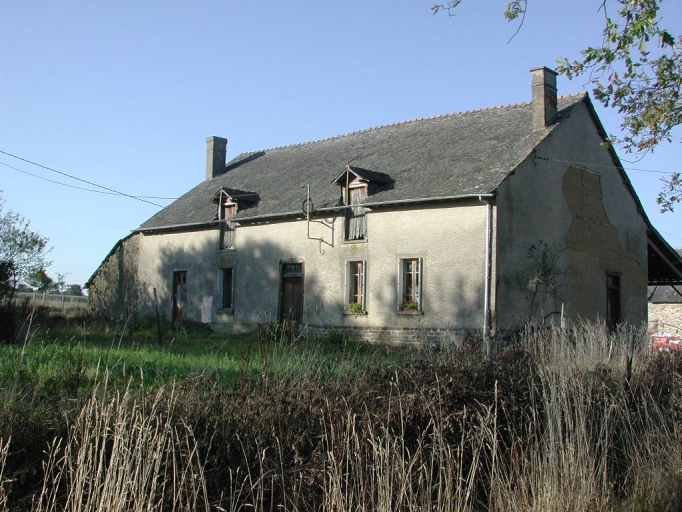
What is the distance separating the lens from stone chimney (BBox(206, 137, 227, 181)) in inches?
1167

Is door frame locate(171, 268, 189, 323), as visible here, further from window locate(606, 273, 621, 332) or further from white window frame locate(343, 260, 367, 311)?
window locate(606, 273, 621, 332)

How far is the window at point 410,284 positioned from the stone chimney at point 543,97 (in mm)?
5145

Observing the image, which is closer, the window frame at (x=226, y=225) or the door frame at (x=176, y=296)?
the window frame at (x=226, y=225)

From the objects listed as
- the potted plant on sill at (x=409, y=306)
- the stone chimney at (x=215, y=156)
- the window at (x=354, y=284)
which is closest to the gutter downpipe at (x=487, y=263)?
the potted plant on sill at (x=409, y=306)

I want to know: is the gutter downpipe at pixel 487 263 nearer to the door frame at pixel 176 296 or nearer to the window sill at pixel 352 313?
the window sill at pixel 352 313

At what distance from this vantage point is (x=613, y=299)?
72.8ft

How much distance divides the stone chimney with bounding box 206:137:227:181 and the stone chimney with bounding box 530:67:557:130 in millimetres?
14628

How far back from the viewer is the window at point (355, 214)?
2008 centimetres

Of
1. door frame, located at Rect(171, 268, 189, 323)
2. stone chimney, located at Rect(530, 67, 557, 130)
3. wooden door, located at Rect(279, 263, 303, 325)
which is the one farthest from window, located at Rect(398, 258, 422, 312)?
door frame, located at Rect(171, 268, 189, 323)

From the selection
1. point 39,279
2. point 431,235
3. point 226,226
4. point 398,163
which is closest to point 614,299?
point 431,235

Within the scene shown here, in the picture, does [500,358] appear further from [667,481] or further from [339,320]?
[339,320]

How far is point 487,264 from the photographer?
56.0ft

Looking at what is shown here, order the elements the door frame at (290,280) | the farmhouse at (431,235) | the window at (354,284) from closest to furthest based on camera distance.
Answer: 1. the farmhouse at (431,235)
2. the window at (354,284)
3. the door frame at (290,280)

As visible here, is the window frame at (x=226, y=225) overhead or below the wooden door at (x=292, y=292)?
overhead
